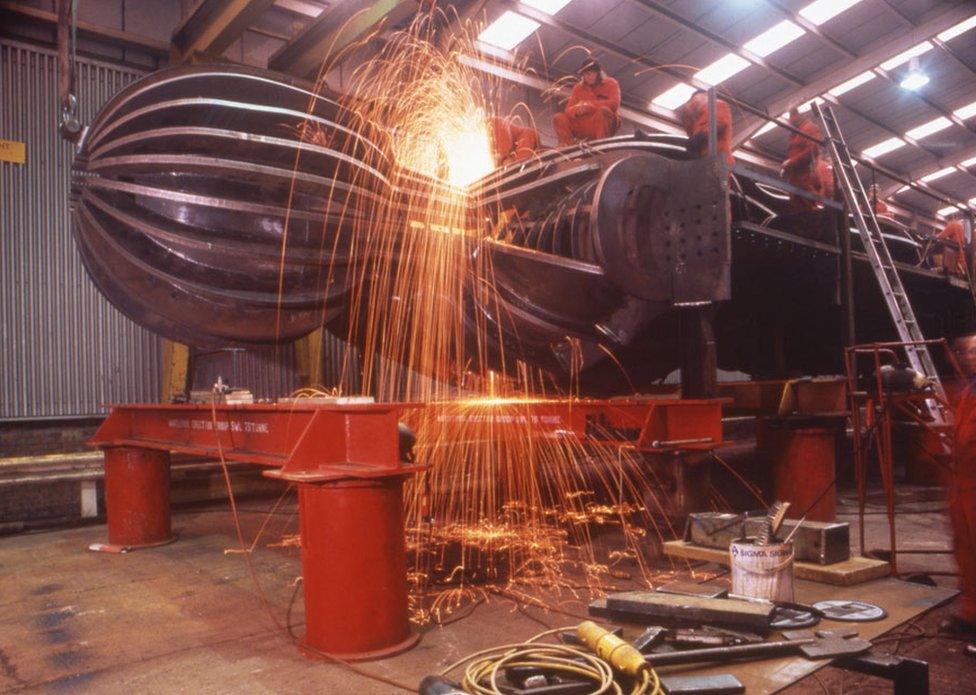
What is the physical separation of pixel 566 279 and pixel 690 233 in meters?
0.90

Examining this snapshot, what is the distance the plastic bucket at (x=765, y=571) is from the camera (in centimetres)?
229

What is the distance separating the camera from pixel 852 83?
1252cm

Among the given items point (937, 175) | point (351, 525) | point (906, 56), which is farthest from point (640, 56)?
point (937, 175)

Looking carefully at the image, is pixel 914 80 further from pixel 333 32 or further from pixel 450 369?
pixel 450 369

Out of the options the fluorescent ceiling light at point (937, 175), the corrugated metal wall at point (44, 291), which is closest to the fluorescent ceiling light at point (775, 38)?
the fluorescent ceiling light at point (937, 175)

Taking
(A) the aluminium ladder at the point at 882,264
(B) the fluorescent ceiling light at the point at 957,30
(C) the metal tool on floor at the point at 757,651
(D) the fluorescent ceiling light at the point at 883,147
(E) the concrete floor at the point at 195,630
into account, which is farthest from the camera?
(D) the fluorescent ceiling light at the point at 883,147

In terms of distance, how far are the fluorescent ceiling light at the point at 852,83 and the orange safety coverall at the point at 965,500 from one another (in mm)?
11184

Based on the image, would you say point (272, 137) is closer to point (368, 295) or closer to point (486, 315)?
point (368, 295)

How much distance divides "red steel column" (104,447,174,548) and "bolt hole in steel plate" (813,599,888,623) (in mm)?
4434

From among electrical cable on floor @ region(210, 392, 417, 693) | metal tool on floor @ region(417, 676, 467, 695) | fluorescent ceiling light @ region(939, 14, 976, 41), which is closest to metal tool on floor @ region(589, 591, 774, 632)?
metal tool on floor @ region(417, 676, 467, 695)

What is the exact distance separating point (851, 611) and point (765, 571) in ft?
0.96

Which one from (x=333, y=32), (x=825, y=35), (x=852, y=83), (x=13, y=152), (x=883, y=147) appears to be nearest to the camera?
(x=13, y=152)

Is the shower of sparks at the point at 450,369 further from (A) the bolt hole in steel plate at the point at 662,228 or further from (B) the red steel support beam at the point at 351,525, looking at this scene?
(A) the bolt hole in steel plate at the point at 662,228

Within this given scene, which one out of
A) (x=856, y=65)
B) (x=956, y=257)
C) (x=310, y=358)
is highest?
(x=856, y=65)
